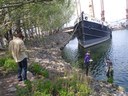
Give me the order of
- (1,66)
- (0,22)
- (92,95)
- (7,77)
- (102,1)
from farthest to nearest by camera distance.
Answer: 1. (102,1)
2. (0,22)
3. (1,66)
4. (7,77)
5. (92,95)

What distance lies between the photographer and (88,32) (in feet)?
167

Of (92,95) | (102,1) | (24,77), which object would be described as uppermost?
(102,1)

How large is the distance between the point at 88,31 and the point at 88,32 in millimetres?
172

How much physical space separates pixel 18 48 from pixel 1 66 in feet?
17.8

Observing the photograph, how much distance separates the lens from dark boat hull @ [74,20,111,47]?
49906mm

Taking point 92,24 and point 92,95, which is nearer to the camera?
point 92,95

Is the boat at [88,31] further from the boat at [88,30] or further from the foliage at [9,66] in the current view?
the foliage at [9,66]

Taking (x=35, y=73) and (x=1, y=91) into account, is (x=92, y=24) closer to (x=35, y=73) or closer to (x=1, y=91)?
(x=35, y=73)

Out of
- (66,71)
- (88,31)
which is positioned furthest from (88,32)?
(66,71)

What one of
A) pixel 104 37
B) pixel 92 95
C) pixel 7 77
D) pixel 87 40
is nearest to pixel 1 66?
pixel 7 77

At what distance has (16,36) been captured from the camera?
38.7 ft

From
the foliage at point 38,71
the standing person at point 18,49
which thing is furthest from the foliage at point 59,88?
the foliage at point 38,71

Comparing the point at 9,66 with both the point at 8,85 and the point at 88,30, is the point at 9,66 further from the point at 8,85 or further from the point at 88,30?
the point at 88,30

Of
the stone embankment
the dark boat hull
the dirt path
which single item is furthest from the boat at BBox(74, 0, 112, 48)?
the dirt path
